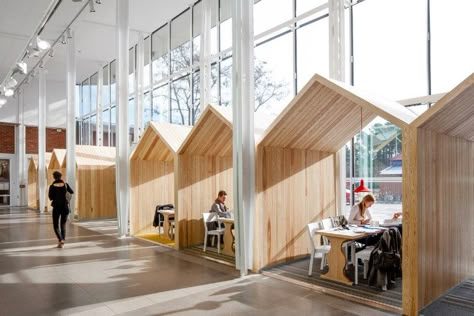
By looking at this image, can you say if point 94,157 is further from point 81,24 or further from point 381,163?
point 381,163

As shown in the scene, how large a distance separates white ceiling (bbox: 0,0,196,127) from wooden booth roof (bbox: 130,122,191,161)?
392cm

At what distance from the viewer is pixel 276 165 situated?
608cm

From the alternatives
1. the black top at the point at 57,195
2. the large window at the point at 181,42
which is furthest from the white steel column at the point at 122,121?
the large window at the point at 181,42

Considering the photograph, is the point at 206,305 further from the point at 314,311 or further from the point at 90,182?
the point at 90,182

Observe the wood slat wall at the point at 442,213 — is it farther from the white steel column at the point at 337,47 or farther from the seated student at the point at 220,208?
the seated student at the point at 220,208

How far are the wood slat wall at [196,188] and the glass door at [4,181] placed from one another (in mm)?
13760

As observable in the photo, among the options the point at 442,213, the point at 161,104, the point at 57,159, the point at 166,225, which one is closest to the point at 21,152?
the point at 57,159

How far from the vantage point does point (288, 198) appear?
6254mm

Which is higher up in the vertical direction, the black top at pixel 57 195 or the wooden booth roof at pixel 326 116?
the wooden booth roof at pixel 326 116

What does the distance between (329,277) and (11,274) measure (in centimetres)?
463

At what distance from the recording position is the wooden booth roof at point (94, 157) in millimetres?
12636

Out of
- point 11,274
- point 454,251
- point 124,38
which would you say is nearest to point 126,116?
point 124,38

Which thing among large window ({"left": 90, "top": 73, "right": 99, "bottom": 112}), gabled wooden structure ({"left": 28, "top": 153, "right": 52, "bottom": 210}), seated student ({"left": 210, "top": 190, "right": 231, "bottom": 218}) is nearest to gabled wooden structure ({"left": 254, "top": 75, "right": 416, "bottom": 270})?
seated student ({"left": 210, "top": 190, "right": 231, "bottom": 218})

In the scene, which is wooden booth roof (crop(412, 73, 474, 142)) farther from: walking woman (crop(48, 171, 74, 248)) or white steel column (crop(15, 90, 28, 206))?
white steel column (crop(15, 90, 28, 206))
